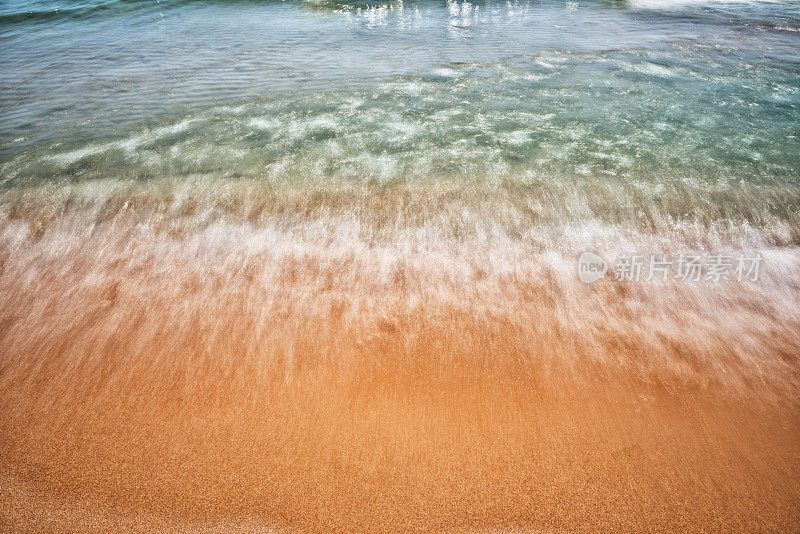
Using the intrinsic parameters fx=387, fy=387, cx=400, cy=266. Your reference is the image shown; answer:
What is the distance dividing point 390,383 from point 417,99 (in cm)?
535

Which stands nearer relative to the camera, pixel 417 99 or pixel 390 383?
pixel 390 383

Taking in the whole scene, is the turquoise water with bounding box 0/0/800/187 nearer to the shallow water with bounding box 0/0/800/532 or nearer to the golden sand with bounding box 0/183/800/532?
the shallow water with bounding box 0/0/800/532

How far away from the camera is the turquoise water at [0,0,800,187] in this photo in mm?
4930

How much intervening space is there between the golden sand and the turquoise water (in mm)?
1453

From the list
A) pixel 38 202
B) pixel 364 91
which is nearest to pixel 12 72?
pixel 38 202

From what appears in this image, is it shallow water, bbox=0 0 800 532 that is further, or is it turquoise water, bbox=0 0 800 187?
turquoise water, bbox=0 0 800 187

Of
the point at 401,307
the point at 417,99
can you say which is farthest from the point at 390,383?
the point at 417,99

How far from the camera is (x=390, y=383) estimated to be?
2.51 meters

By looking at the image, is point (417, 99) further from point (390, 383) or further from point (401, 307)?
point (390, 383)

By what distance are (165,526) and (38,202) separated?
4.44 m

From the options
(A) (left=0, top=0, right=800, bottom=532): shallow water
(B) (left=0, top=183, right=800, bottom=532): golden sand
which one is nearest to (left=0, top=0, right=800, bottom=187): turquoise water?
(A) (left=0, top=0, right=800, bottom=532): shallow water

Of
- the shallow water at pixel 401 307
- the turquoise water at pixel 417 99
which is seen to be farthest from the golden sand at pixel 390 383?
the turquoise water at pixel 417 99

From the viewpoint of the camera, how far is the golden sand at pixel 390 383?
78.2 inches

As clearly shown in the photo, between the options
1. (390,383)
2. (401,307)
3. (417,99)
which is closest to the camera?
(390,383)
